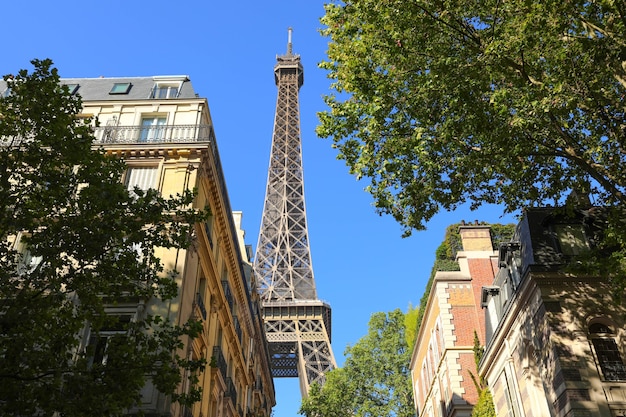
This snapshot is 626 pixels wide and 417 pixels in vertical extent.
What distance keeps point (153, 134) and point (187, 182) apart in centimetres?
263

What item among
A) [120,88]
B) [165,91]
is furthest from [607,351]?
[120,88]

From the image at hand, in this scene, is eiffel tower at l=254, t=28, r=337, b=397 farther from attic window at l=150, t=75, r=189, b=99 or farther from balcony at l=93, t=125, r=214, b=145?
balcony at l=93, t=125, r=214, b=145

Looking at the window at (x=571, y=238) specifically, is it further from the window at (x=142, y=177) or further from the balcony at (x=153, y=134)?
the window at (x=142, y=177)

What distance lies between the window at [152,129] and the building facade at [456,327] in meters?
15.0

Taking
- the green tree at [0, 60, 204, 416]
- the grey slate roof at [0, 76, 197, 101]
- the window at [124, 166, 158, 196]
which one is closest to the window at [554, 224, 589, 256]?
the green tree at [0, 60, 204, 416]

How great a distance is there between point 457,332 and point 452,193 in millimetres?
13511

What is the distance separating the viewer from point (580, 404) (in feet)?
48.6

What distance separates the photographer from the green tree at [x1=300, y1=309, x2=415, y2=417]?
3747 cm

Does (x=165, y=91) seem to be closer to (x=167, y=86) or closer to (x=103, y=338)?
(x=167, y=86)

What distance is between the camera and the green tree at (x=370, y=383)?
37469 mm

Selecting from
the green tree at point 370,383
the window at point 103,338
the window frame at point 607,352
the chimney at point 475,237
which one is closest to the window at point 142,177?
the window at point 103,338

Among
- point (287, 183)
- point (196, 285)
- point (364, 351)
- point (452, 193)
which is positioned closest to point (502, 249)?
point (452, 193)

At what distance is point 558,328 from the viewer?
52.7 feet

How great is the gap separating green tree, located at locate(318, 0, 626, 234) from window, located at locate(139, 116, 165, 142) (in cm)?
654
